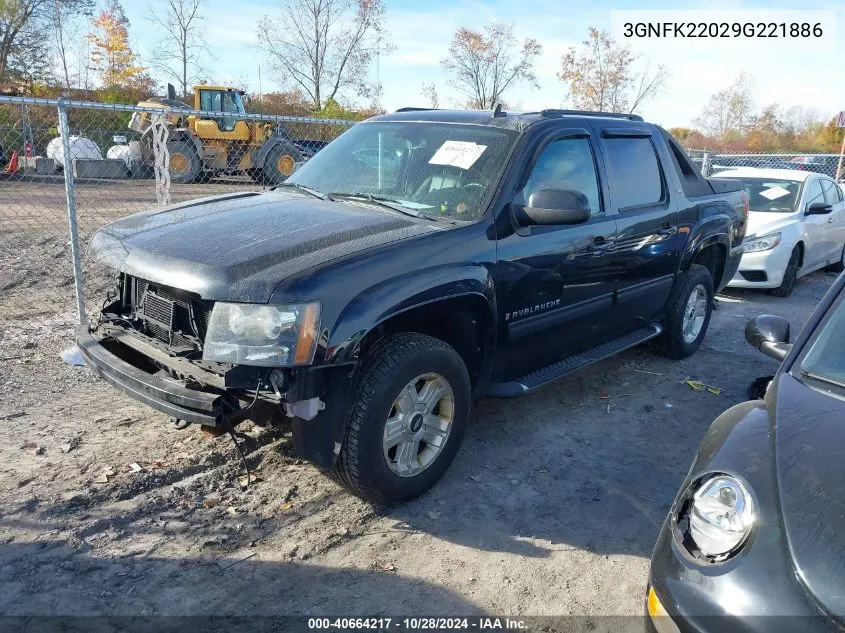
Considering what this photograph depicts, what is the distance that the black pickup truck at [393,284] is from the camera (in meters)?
2.88

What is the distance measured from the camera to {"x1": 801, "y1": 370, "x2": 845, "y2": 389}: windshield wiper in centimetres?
264

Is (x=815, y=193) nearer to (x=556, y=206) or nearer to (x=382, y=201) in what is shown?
(x=556, y=206)

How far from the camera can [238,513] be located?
3.37 meters

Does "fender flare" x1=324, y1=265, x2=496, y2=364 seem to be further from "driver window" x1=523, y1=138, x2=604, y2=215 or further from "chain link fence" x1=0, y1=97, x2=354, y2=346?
"chain link fence" x1=0, y1=97, x2=354, y2=346

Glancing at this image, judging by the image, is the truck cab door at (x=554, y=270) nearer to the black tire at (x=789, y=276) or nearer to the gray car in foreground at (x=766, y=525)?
the gray car in foreground at (x=766, y=525)

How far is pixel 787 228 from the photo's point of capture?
28.1 ft

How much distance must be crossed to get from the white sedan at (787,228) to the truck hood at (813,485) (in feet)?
21.5

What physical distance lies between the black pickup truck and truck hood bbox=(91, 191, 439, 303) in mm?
13

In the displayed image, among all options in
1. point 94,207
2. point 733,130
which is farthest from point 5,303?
point 733,130

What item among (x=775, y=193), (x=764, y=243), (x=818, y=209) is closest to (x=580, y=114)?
(x=764, y=243)

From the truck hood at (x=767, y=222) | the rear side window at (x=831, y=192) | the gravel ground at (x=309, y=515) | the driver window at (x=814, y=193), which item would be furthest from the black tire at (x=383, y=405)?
the rear side window at (x=831, y=192)

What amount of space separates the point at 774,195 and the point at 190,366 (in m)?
8.74

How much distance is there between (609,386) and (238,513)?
313 cm

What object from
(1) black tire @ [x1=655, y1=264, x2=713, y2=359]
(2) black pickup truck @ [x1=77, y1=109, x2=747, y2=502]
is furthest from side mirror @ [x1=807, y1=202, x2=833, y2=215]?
(2) black pickup truck @ [x1=77, y1=109, x2=747, y2=502]
